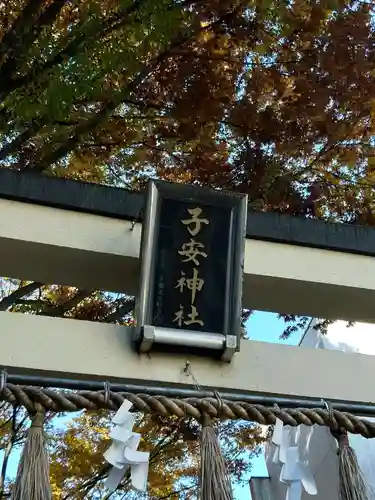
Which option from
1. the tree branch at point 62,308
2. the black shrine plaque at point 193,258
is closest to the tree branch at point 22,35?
the black shrine plaque at point 193,258

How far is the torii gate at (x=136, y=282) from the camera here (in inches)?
83.7

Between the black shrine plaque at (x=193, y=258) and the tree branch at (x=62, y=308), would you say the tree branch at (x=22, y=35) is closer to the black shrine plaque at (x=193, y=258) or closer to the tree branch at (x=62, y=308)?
the black shrine plaque at (x=193, y=258)

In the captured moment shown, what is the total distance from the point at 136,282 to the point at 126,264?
0.31 ft

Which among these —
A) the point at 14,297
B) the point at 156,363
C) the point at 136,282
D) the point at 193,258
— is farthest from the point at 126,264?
the point at 14,297

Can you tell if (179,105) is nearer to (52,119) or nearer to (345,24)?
(52,119)

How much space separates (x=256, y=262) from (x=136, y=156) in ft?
5.96

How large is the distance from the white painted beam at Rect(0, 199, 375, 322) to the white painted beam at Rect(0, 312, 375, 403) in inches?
12.7

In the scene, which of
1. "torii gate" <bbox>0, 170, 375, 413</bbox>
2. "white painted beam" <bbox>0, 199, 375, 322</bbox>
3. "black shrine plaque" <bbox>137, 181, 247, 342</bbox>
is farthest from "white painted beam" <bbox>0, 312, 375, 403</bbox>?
"white painted beam" <bbox>0, 199, 375, 322</bbox>

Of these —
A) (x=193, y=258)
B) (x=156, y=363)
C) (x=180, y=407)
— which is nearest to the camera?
(x=180, y=407)

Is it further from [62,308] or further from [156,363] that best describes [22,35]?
[156,363]

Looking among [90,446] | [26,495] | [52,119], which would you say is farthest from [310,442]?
[90,446]

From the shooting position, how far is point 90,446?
5.48 metres

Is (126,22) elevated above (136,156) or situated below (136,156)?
above

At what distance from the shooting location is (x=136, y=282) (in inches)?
99.3
